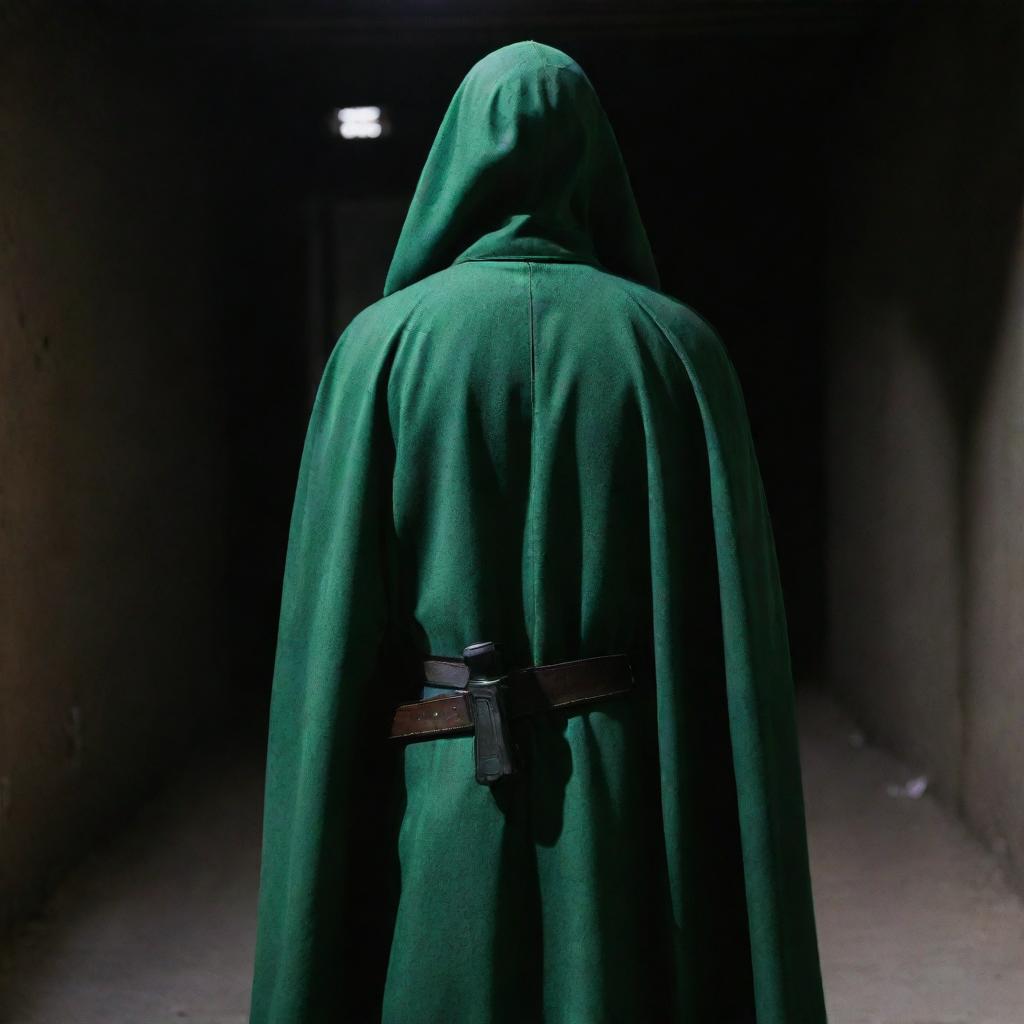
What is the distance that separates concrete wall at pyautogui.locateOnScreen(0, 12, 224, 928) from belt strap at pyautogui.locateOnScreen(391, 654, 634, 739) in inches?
73.3

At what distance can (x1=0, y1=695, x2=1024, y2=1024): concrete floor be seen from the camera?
8.93ft

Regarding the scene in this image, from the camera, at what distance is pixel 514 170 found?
58.5 inches

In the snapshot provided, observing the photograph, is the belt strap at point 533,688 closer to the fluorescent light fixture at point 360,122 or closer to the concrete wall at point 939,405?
the concrete wall at point 939,405

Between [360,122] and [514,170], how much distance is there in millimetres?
3946

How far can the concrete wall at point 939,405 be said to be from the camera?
333cm

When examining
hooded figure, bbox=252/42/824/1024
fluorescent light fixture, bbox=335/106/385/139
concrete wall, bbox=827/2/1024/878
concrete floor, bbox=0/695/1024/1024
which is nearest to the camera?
hooded figure, bbox=252/42/824/1024

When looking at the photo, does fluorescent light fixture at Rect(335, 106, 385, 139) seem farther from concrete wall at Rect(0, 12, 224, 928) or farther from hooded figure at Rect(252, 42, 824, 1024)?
hooded figure at Rect(252, 42, 824, 1024)

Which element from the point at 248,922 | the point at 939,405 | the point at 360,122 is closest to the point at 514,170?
the point at 248,922

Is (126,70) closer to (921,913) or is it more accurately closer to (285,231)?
(285,231)

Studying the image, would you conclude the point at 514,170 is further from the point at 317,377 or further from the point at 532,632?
the point at 317,377

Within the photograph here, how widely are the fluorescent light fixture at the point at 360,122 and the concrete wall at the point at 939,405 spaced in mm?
1918

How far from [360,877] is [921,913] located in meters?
2.13

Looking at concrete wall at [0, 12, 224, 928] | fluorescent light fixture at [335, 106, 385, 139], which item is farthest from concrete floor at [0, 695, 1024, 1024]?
fluorescent light fixture at [335, 106, 385, 139]

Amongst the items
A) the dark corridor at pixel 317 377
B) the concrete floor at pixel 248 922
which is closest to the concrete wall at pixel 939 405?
the dark corridor at pixel 317 377
